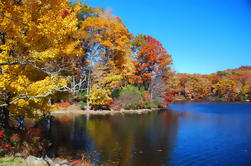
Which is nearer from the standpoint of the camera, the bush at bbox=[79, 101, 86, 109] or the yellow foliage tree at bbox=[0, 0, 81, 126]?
the yellow foliage tree at bbox=[0, 0, 81, 126]

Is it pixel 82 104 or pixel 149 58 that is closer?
pixel 82 104

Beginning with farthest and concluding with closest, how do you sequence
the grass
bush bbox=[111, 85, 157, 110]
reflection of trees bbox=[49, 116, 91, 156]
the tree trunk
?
bush bbox=[111, 85, 157, 110]
reflection of trees bbox=[49, 116, 91, 156]
the tree trunk
the grass

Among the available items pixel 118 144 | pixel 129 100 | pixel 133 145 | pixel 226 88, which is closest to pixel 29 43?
pixel 118 144

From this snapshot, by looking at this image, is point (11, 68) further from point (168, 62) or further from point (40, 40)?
point (168, 62)

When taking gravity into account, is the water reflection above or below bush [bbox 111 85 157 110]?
below

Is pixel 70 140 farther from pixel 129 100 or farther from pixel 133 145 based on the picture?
pixel 129 100

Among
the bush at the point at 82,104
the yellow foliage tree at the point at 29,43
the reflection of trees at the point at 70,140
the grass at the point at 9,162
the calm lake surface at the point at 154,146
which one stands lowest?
the calm lake surface at the point at 154,146

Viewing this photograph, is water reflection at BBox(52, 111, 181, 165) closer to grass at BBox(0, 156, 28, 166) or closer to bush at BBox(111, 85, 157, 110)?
grass at BBox(0, 156, 28, 166)

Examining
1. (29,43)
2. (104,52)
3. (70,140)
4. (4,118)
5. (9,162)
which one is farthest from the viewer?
(104,52)

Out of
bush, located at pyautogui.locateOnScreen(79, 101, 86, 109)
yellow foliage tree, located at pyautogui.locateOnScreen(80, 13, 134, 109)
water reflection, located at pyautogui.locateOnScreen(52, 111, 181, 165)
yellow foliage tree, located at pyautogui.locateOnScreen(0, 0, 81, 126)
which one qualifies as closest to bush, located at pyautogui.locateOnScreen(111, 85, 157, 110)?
yellow foliage tree, located at pyautogui.locateOnScreen(80, 13, 134, 109)

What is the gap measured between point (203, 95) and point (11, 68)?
69855mm

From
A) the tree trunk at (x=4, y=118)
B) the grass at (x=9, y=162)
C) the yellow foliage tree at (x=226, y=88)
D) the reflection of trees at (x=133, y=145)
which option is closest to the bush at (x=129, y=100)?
the reflection of trees at (x=133, y=145)

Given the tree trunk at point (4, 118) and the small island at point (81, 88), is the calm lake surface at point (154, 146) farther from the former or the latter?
the tree trunk at point (4, 118)

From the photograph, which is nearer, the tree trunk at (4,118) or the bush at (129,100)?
the tree trunk at (4,118)
